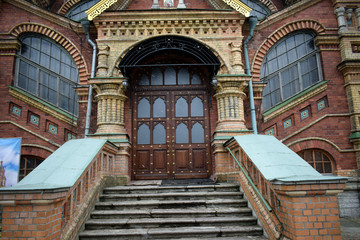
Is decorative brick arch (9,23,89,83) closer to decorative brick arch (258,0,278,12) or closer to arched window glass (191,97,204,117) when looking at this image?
arched window glass (191,97,204,117)

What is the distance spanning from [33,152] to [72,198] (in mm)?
4791

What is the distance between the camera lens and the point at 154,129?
8.66 meters

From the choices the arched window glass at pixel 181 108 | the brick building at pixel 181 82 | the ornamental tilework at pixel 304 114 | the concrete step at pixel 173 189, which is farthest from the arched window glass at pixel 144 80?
the ornamental tilework at pixel 304 114

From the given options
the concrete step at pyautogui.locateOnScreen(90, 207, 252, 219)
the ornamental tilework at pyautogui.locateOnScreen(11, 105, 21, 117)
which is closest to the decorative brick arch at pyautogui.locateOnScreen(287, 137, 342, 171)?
the concrete step at pyautogui.locateOnScreen(90, 207, 252, 219)

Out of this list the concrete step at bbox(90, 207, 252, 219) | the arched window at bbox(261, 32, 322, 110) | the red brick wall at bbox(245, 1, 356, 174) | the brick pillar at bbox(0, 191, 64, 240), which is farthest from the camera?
the arched window at bbox(261, 32, 322, 110)

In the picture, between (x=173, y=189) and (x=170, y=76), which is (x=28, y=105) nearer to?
(x=170, y=76)

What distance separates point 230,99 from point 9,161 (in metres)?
6.29

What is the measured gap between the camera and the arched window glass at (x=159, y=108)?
878 cm

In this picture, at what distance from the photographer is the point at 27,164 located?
26.8 feet

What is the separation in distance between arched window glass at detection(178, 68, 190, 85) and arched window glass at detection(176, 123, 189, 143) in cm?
136

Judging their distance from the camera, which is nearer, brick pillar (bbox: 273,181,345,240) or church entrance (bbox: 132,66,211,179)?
brick pillar (bbox: 273,181,345,240)

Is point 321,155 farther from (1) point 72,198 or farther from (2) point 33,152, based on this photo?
(2) point 33,152

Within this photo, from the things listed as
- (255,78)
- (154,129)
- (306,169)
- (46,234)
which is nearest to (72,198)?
(46,234)

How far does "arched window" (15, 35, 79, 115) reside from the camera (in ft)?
29.0
